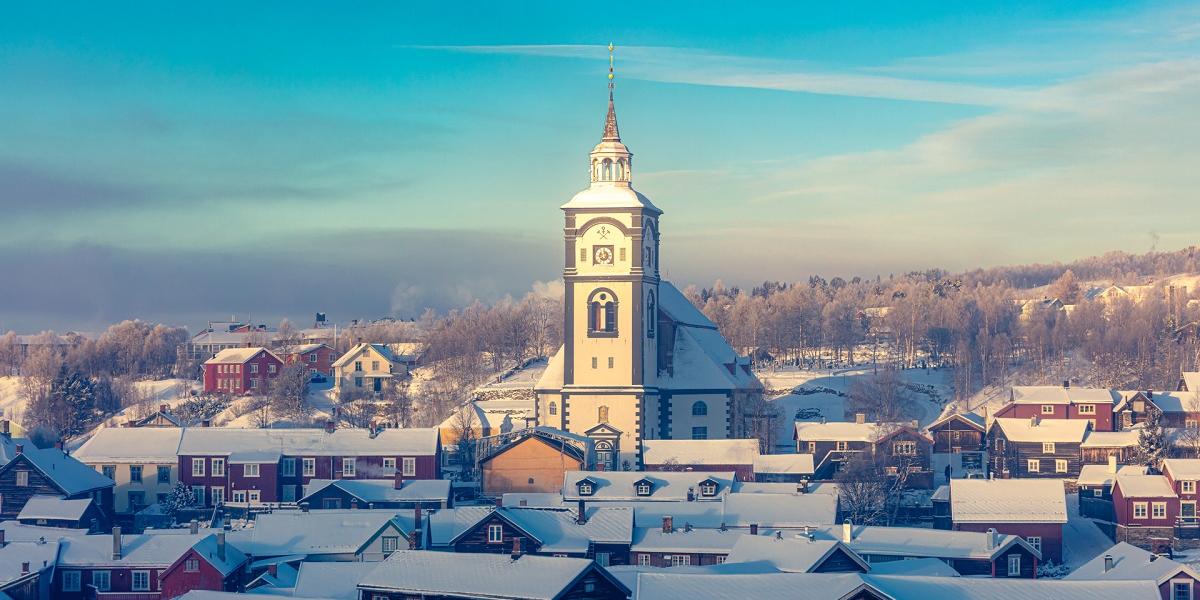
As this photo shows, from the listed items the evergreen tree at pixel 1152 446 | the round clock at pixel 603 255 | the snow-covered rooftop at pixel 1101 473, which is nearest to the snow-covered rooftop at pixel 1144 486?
the snow-covered rooftop at pixel 1101 473

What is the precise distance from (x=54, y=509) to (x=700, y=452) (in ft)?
92.8

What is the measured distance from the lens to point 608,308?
89.6 metres

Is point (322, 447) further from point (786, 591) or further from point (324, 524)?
point (786, 591)

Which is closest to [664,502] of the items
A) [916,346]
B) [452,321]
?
[916,346]

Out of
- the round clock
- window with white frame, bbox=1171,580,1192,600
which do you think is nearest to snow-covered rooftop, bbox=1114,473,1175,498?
window with white frame, bbox=1171,580,1192,600

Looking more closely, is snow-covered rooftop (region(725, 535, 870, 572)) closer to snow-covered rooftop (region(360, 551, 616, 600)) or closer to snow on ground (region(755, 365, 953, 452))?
snow-covered rooftop (region(360, 551, 616, 600))

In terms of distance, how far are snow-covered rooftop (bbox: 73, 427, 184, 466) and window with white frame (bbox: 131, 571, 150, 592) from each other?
855 inches

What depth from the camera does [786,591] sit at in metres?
45.3

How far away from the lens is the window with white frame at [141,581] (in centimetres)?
5853

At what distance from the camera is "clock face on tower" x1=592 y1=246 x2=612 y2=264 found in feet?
293

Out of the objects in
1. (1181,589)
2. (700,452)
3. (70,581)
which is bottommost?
(70,581)

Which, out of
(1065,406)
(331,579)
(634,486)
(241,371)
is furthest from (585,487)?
(241,371)

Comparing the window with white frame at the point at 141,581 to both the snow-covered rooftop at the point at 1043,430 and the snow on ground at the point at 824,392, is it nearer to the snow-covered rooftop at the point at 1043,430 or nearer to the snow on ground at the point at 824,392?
the snow-covered rooftop at the point at 1043,430

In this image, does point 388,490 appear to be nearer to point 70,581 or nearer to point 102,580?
point 102,580
